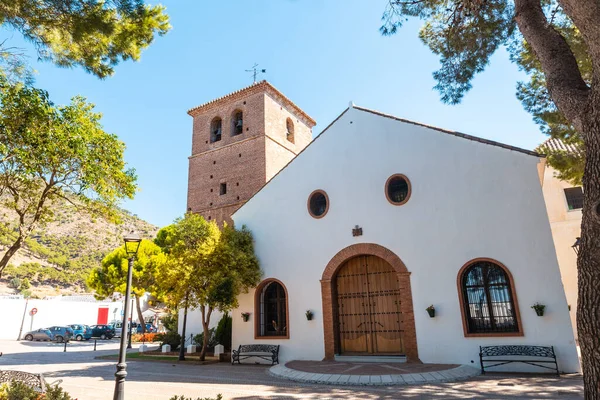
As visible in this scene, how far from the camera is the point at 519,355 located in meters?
9.84

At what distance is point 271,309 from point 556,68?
1145cm

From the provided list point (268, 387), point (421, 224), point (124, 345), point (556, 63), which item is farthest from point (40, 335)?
point (556, 63)

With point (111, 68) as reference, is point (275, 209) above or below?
below

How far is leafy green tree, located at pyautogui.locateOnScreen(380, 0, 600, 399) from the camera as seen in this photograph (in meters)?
4.14

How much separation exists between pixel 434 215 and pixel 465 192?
1.16 m

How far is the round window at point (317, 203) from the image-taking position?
1367cm

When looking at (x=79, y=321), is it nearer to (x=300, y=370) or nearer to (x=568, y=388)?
(x=300, y=370)

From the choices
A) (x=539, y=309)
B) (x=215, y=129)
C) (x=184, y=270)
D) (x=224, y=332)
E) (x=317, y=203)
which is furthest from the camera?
(x=215, y=129)

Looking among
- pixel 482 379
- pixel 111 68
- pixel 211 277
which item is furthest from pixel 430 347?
pixel 111 68

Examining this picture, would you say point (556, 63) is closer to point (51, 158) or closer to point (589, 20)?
point (589, 20)

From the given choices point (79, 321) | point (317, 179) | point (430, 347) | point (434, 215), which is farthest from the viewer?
point (79, 321)

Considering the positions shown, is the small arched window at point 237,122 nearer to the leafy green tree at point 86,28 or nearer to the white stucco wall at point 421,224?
the white stucco wall at point 421,224

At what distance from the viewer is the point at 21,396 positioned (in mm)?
5766

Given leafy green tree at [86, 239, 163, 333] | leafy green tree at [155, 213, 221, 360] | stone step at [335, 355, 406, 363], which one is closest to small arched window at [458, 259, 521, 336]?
stone step at [335, 355, 406, 363]
